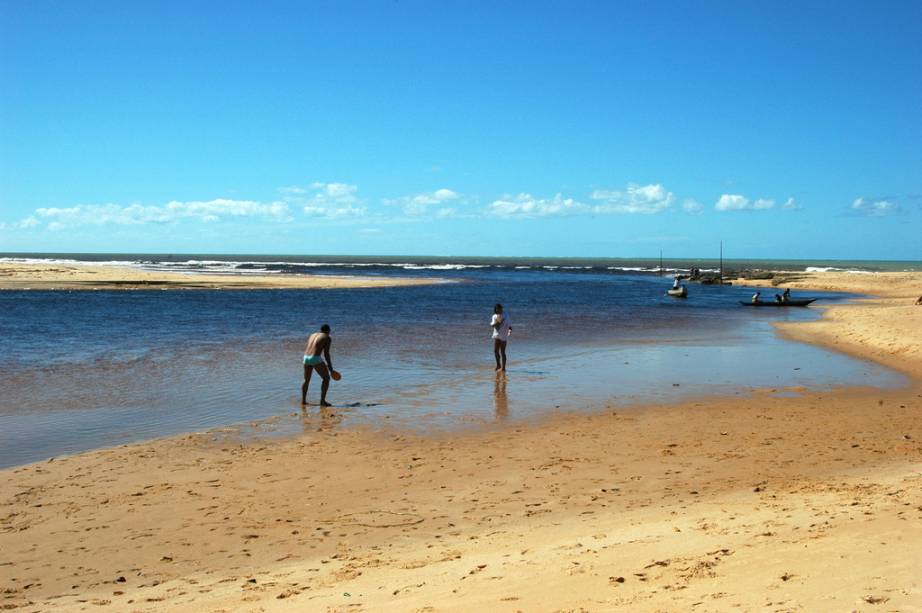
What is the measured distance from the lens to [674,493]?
310 inches

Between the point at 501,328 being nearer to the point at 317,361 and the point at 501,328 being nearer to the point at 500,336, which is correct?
the point at 500,336

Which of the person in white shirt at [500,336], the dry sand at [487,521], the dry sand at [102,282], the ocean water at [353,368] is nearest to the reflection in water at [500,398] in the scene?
the ocean water at [353,368]

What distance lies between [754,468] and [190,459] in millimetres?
7099

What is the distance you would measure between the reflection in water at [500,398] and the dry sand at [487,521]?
3.34 feet

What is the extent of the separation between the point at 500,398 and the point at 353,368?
525cm

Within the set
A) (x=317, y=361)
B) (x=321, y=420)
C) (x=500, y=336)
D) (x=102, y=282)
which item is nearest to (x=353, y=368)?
(x=500, y=336)

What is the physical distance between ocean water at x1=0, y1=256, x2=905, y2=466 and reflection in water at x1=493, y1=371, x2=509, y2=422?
0.13ft

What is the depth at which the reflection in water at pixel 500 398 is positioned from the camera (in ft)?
41.1

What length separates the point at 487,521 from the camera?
279 inches

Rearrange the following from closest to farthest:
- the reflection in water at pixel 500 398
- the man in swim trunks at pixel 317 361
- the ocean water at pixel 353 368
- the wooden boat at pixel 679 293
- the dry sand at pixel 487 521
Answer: the dry sand at pixel 487 521
the ocean water at pixel 353 368
the reflection in water at pixel 500 398
the man in swim trunks at pixel 317 361
the wooden boat at pixel 679 293

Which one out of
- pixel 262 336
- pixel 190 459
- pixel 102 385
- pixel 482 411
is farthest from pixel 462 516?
pixel 262 336

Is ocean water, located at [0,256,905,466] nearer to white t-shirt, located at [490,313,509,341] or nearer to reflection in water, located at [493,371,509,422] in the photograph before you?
reflection in water, located at [493,371,509,422]

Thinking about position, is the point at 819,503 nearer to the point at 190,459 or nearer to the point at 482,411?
the point at 482,411

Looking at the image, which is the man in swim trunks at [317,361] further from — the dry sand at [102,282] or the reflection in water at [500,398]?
the dry sand at [102,282]
